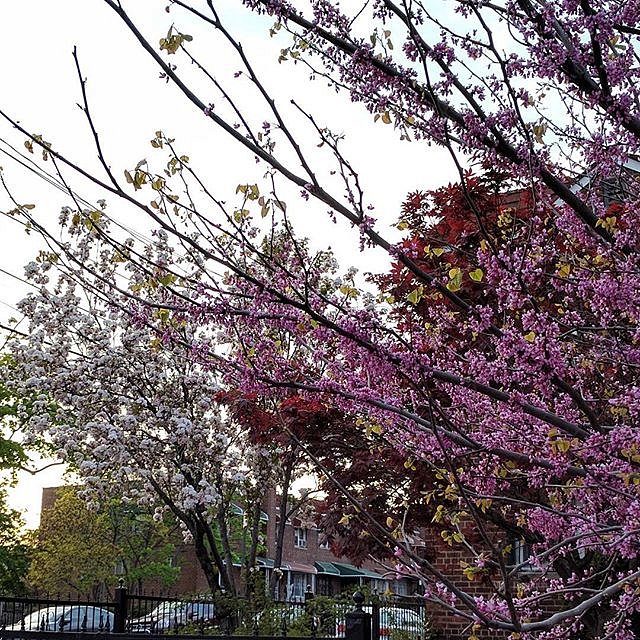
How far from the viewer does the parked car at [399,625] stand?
12469 mm

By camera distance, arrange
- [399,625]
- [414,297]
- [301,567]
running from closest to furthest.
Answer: [414,297]
[399,625]
[301,567]

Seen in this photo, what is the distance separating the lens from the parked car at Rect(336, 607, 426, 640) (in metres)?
12.5

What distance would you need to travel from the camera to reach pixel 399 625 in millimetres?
13617

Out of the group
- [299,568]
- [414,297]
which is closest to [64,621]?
[414,297]

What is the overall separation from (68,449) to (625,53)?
1108 cm

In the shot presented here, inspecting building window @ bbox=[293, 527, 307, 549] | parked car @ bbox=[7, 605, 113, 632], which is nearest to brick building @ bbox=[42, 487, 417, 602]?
building window @ bbox=[293, 527, 307, 549]

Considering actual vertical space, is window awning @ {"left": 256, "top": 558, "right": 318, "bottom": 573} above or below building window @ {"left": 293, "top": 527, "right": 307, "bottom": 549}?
below

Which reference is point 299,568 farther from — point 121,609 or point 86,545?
point 121,609

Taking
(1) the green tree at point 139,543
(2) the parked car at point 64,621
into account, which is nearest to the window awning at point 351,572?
(1) the green tree at point 139,543

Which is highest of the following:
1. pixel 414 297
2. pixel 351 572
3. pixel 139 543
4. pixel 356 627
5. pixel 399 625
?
pixel 139 543

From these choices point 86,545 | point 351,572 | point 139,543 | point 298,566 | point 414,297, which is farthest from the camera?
point 351,572

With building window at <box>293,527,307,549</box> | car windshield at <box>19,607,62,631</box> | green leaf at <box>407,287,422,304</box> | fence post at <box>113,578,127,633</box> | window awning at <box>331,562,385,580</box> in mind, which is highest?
building window at <box>293,527,307,549</box>

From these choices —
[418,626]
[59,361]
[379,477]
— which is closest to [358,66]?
[379,477]

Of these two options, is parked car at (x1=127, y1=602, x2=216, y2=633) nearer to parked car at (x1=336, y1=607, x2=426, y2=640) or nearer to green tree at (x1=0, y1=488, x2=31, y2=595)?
parked car at (x1=336, y1=607, x2=426, y2=640)
